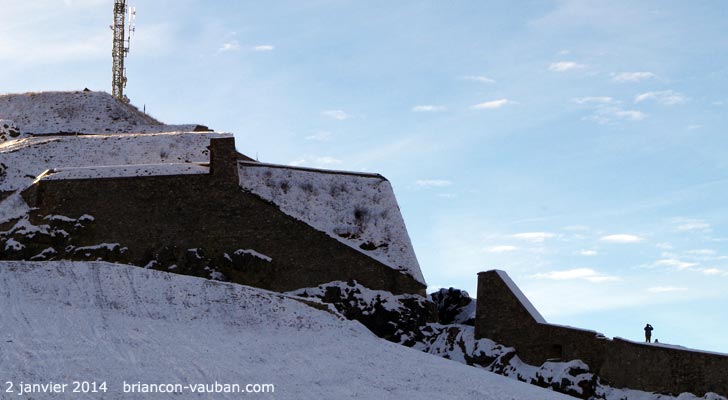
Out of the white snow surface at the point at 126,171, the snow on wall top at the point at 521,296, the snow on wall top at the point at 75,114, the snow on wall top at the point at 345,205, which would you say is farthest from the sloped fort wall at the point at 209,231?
the snow on wall top at the point at 75,114

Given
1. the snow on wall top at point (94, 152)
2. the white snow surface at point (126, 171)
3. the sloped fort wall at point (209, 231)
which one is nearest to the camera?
the sloped fort wall at point (209, 231)

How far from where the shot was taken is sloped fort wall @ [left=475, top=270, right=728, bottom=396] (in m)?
37.3

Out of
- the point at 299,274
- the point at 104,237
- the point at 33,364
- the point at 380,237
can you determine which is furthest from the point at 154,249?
the point at 33,364

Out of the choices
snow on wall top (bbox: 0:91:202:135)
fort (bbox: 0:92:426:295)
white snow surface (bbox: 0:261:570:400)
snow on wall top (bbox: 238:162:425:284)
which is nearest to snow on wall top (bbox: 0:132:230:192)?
fort (bbox: 0:92:426:295)

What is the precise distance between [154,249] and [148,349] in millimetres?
14911

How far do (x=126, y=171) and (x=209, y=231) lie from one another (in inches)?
200

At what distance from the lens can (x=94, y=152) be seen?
58.4 meters

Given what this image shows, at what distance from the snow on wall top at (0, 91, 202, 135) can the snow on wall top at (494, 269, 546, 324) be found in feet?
74.8

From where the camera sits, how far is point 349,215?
2110 inches

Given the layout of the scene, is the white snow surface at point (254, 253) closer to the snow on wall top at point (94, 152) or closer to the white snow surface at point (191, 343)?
the white snow surface at point (191, 343)

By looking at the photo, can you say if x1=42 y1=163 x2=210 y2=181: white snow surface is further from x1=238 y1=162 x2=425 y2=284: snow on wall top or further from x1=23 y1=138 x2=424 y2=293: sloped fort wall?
x1=238 y1=162 x2=425 y2=284: snow on wall top

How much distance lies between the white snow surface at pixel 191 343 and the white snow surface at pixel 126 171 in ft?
22.3

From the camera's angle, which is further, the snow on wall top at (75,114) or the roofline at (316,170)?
the snow on wall top at (75,114)

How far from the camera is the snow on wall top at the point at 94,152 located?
56.7m
